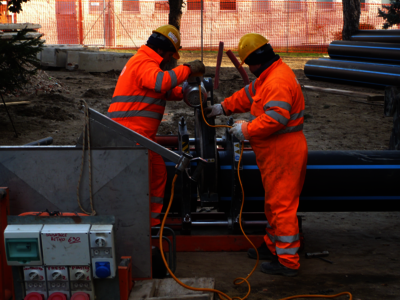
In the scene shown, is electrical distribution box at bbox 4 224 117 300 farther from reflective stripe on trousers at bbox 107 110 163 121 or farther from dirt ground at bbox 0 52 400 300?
reflective stripe on trousers at bbox 107 110 163 121

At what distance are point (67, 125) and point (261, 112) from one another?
5.83m

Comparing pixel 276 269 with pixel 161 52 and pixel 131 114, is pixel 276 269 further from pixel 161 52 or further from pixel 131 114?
pixel 161 52

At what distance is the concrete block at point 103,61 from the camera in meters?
13.4

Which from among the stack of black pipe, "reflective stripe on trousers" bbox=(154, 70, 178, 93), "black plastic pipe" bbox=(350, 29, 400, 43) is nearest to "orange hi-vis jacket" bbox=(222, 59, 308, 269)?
"reflective stripe on trousers" bbox=(154, 70, 178, 93)

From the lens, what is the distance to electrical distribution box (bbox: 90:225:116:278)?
2549mm

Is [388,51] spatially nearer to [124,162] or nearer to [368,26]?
[124,162]

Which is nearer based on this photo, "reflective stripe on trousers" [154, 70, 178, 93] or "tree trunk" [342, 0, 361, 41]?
"reflective stripe on trousers" [154, 70, 178, 93]

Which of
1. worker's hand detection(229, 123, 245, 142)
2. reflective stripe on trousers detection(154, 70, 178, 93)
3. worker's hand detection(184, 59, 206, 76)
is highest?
worker's hand detection(184, 59, 206, 76)

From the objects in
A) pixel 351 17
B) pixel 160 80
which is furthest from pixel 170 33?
pixel 351 17

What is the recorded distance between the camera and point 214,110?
411 centimetres

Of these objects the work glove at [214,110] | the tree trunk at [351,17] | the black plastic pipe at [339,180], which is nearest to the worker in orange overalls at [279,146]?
the black plastic pipe at [339,180]

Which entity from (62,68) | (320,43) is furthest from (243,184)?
(320,43)

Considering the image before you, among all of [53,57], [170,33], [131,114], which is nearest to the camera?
[131,114]

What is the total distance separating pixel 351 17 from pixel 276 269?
11.6 metres
